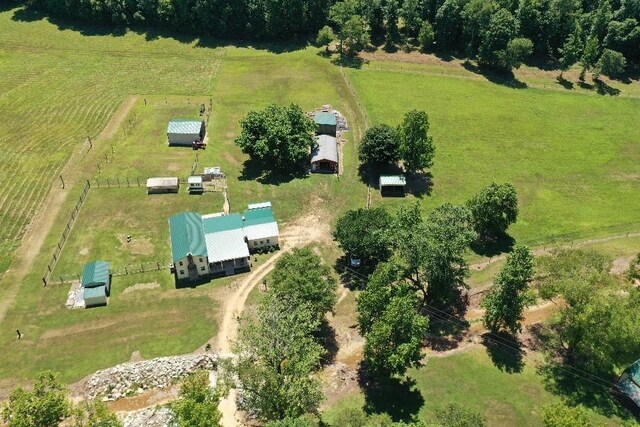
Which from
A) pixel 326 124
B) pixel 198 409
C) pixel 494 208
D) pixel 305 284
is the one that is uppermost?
pixel 326 124

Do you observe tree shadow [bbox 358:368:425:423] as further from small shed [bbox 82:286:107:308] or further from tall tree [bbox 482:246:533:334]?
small shed [bbox 82:286:107:308]

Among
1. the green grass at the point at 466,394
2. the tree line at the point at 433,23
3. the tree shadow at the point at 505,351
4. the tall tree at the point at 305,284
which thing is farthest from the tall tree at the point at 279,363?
the tree line at the point at 433,23

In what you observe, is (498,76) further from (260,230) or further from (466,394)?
(466,394)

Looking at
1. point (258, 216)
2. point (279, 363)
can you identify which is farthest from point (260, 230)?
point (279, 363)

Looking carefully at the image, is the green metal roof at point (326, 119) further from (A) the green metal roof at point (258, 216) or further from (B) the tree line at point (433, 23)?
(B) the tree line at point (433, 23)

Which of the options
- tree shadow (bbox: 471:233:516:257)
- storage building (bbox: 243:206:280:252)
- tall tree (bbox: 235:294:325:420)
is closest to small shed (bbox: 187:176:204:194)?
storage building (bbox: 243:206:280:252)

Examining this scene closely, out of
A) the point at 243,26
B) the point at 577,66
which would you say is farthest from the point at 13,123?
the point at 577,66

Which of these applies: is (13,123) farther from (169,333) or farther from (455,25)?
(455,25)
